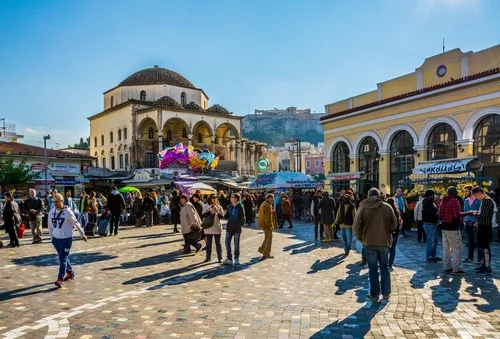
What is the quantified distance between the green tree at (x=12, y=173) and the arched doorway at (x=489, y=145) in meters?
25.4

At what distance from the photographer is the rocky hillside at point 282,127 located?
177 metres

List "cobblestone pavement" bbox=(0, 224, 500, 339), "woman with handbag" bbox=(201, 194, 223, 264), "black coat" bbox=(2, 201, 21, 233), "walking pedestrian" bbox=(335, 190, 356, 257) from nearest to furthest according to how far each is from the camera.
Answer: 1. "cobblestone pavement" bbox=(0, 224, 500, 339)
2. "woman with handbag" bbox=(201, 194, 223, 264)
3. "walking pedestrian" bbox=(335, 190, 356, 257)
4. "black coat" bbox=(2, 201, 21, 233)

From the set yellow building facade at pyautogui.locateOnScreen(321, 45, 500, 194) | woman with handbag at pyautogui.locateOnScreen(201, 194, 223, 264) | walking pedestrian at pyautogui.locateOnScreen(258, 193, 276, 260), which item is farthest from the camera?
yellow building facade at pyautogui.locateOnScreen(321, 45, 500, 194)

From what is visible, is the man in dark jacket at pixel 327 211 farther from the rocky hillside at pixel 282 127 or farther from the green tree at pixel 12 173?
the rocky hillside at pixel 282 127

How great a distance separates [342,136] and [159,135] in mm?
20727

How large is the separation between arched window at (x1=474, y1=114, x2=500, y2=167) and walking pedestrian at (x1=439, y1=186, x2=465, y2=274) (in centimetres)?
1330

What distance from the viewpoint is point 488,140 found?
19953 millimetres

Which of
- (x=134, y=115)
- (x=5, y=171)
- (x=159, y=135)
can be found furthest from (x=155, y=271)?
(x=134, y=115)

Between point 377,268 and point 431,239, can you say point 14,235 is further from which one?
point 431,239

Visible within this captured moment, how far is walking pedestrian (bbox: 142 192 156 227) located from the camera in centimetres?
1939

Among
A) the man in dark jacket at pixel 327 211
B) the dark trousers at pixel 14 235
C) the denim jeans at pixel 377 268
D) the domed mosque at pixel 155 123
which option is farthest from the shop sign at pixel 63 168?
the denim jeans at pixel 377 268

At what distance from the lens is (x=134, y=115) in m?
45.0

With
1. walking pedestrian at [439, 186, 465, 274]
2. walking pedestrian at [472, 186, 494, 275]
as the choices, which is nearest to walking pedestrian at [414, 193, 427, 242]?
walking pedestrian at [472, 186, 494, 275]

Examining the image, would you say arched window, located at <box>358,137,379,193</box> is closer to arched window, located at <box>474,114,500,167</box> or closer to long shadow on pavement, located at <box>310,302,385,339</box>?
arched window, located at <box>474,114,500,167</box>
